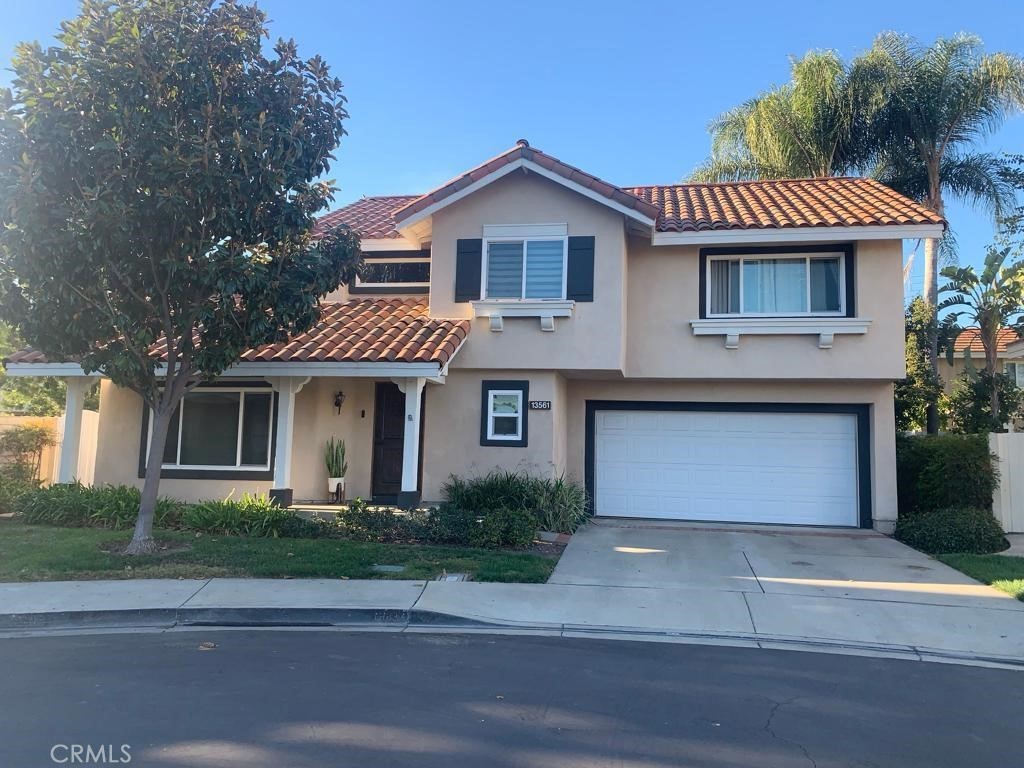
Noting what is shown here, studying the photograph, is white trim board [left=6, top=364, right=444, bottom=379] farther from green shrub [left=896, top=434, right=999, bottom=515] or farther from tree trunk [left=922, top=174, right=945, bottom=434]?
tree trunk [left=922, top=174, right=945, bottom=434]

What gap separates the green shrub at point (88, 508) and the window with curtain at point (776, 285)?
9856 millimetres

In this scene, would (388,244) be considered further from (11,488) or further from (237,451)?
(11,488)

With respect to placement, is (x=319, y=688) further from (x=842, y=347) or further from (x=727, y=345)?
(x=842, y=347)

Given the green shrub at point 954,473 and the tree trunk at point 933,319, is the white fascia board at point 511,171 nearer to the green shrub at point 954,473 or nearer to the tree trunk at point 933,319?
the green shrub at point 954,473

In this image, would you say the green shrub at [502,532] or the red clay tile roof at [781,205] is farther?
the red clay tile roof at [781,205]

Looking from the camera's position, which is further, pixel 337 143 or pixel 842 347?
pixel 842 347

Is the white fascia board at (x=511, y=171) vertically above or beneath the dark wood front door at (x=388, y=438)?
above

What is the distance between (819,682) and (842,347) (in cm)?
850

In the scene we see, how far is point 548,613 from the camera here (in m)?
7.32

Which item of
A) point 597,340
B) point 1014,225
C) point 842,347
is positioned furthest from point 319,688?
point 1014,225

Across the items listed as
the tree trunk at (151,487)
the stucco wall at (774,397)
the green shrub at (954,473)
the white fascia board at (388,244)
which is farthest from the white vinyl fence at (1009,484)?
the tree trunk at (151,487)

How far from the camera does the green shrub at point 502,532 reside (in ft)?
33.9

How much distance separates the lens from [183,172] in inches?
334

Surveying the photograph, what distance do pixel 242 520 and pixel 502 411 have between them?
4568 mm
